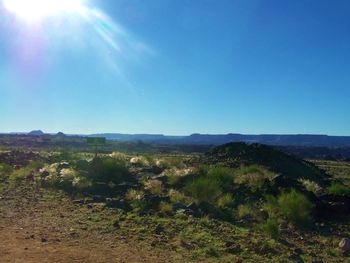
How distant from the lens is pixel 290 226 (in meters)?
14.6

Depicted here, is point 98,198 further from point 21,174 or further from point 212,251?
point 21,174

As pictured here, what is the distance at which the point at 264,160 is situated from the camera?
104 feet

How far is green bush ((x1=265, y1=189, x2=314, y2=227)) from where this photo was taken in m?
15.0

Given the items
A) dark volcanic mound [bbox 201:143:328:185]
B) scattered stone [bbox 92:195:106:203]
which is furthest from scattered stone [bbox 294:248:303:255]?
dark volcanic mound [bbox 201:143:328:185]

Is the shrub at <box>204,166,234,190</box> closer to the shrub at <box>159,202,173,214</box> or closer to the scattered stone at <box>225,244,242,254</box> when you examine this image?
the shrub at <box>159,202,173,214</box>

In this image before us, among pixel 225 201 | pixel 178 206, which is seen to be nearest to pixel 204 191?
pixel 225 201

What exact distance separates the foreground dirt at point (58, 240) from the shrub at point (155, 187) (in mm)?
3652

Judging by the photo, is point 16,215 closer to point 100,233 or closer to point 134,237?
point 100,233

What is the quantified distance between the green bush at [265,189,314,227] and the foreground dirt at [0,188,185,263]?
Result: 517cm

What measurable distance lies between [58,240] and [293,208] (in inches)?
280

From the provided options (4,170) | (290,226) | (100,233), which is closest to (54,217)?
(100,233)

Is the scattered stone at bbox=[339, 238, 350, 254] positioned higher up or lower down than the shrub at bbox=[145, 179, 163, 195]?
lower down

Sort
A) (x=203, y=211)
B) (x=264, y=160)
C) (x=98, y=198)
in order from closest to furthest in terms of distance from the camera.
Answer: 1. (x=203, y=211)
2. (x=98, y=198)
3. (x=264, y=160)

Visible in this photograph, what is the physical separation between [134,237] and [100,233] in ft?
3.50
